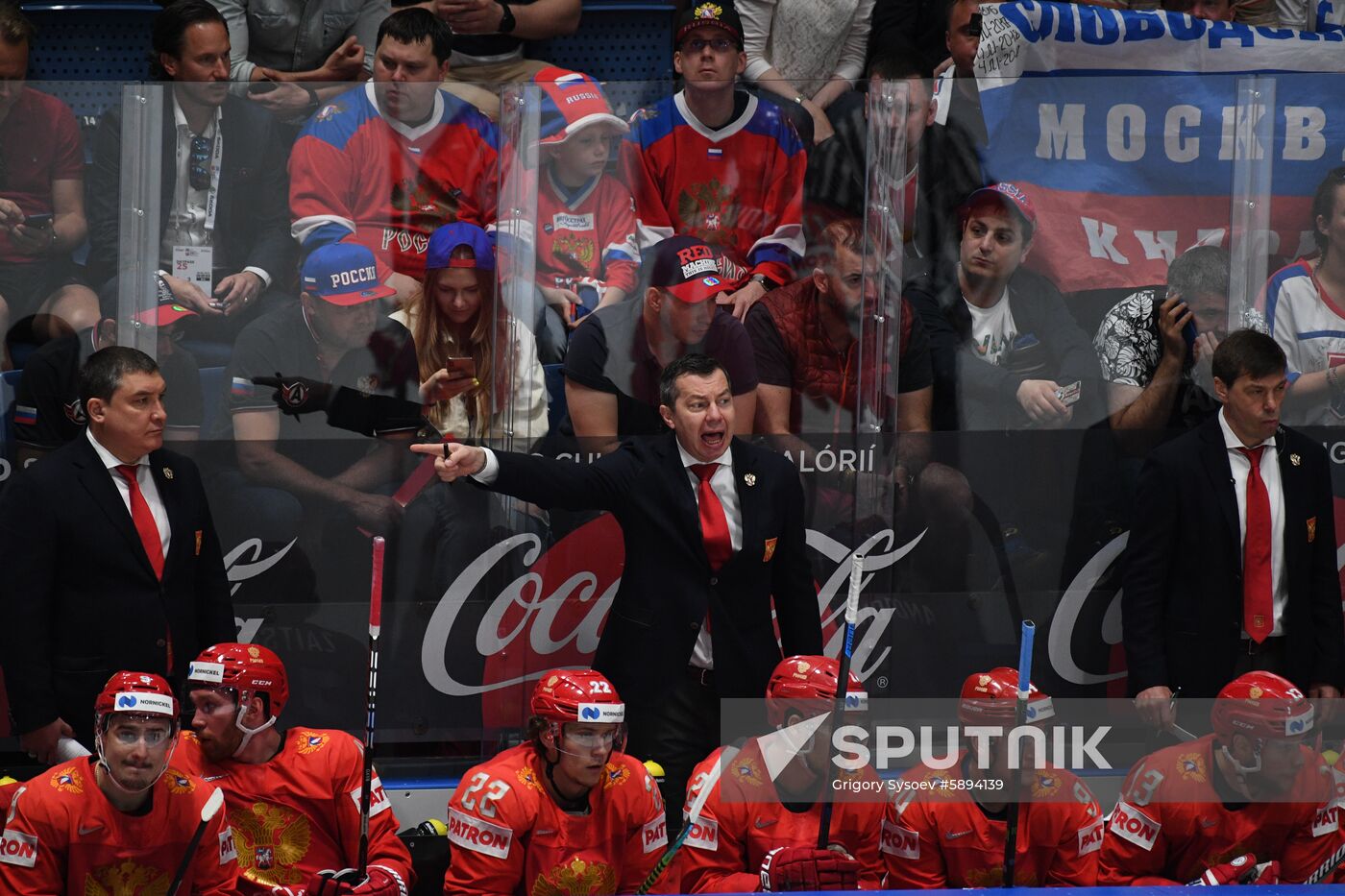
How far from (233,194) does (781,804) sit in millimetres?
2891

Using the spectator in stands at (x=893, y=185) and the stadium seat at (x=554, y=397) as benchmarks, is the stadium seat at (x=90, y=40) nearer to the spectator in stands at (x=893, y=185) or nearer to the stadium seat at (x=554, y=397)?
the stadium seat at (x=554, y=397)

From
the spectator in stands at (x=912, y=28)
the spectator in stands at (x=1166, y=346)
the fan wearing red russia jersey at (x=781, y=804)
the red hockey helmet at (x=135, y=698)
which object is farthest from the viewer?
the spectator in stands at (x=912, y=28)

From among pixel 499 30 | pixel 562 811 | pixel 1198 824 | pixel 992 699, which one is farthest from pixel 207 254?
pixel 1198 824

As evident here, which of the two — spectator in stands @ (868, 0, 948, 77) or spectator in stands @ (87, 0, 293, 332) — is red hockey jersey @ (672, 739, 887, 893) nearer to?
spectator in stands @ (87, 0, 293, 332)

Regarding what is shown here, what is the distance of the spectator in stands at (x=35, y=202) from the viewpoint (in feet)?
20.2

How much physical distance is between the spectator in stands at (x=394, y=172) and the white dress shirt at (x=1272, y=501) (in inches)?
113

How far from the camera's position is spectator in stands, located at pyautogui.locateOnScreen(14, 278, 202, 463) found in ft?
20.2

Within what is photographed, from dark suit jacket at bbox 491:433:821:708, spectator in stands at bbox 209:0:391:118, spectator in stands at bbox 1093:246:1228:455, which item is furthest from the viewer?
spectator in stands at bbox 209:0:391:118

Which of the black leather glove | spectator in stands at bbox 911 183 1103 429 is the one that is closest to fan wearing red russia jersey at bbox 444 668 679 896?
the black leather glove

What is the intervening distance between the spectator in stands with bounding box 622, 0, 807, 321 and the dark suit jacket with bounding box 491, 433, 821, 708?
727 millimetres

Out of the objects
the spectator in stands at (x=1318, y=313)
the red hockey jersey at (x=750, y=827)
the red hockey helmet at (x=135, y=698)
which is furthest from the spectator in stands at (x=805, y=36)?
the red hockey helmet at (x=135, y=698)

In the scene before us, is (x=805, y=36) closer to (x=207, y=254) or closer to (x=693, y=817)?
(x=207, y=254)

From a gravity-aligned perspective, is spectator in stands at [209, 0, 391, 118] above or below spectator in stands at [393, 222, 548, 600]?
above

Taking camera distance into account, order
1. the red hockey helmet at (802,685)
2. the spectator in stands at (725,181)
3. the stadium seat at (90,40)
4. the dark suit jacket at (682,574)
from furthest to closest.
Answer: the stadium seat at (90,40) < the spectator in stands at (725,181) < the dark suit jacket at (682,574) < the red hockey helmet at (802,685)
